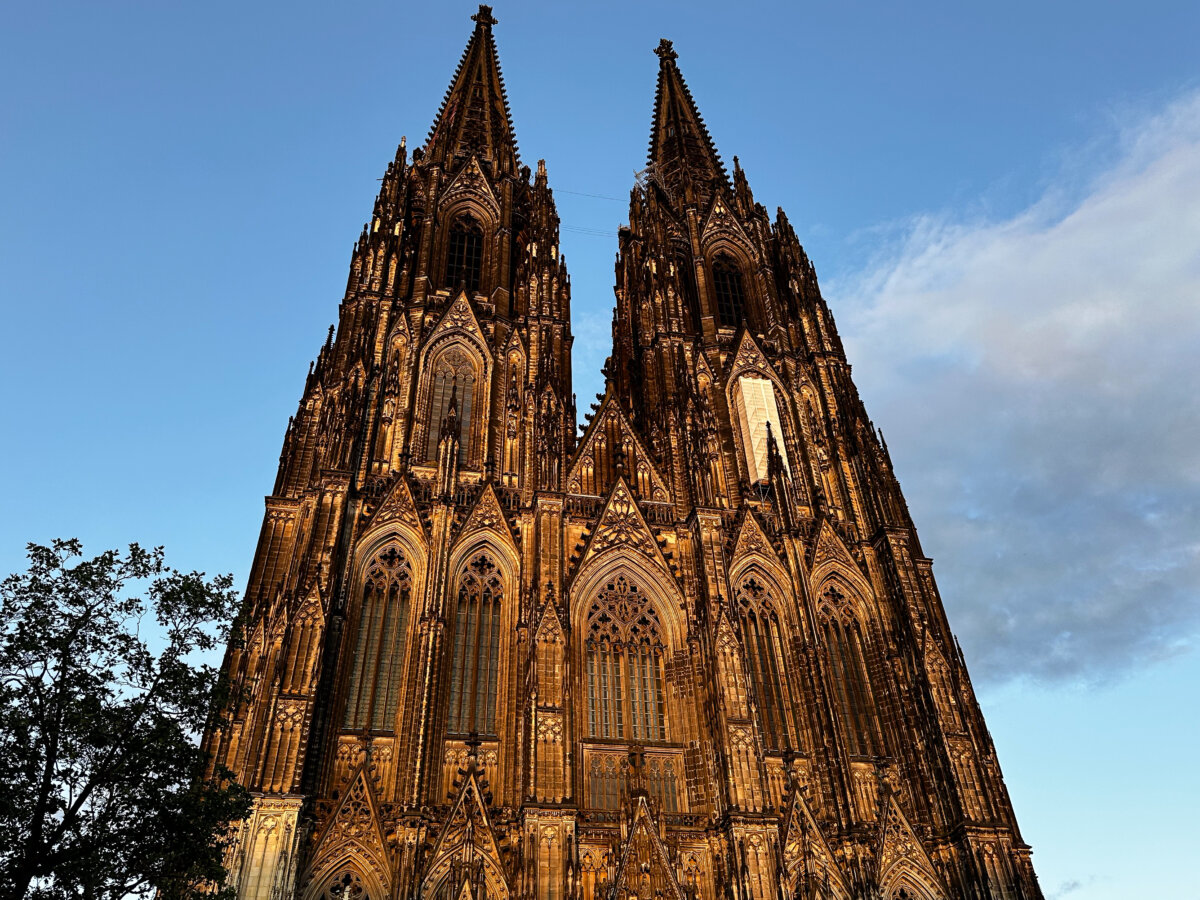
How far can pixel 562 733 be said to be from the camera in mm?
23797

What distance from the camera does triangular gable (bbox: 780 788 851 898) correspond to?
23.4 metres

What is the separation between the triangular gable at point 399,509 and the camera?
2734 centimetres

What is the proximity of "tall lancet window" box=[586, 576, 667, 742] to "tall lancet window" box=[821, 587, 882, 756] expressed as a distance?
19.2 ft

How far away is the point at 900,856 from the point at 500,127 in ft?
121

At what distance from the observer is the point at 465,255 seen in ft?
122

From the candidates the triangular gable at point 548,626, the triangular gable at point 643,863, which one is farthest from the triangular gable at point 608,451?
the triangular gable at point 643,863

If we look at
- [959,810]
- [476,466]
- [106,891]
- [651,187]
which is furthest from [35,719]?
[651,187]

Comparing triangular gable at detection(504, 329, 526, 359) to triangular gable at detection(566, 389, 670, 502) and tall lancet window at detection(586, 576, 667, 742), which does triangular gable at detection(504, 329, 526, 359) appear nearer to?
triangular gable at detection(566, 389, 670, 502)

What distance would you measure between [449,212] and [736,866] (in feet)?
92.8

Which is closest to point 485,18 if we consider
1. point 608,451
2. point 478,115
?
point 478,115

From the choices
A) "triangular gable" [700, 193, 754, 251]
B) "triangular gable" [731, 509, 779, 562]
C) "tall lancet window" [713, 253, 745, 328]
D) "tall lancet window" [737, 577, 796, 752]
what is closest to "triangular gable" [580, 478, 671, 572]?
"triangular gable" [731, 509, 779, 562]

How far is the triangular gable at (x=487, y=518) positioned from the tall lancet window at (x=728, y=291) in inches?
579

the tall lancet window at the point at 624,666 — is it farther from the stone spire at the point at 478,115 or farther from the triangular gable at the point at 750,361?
the stone spire at the point at 478,115

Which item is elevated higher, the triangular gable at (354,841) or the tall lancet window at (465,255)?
the tall lancet window at (465,255)
